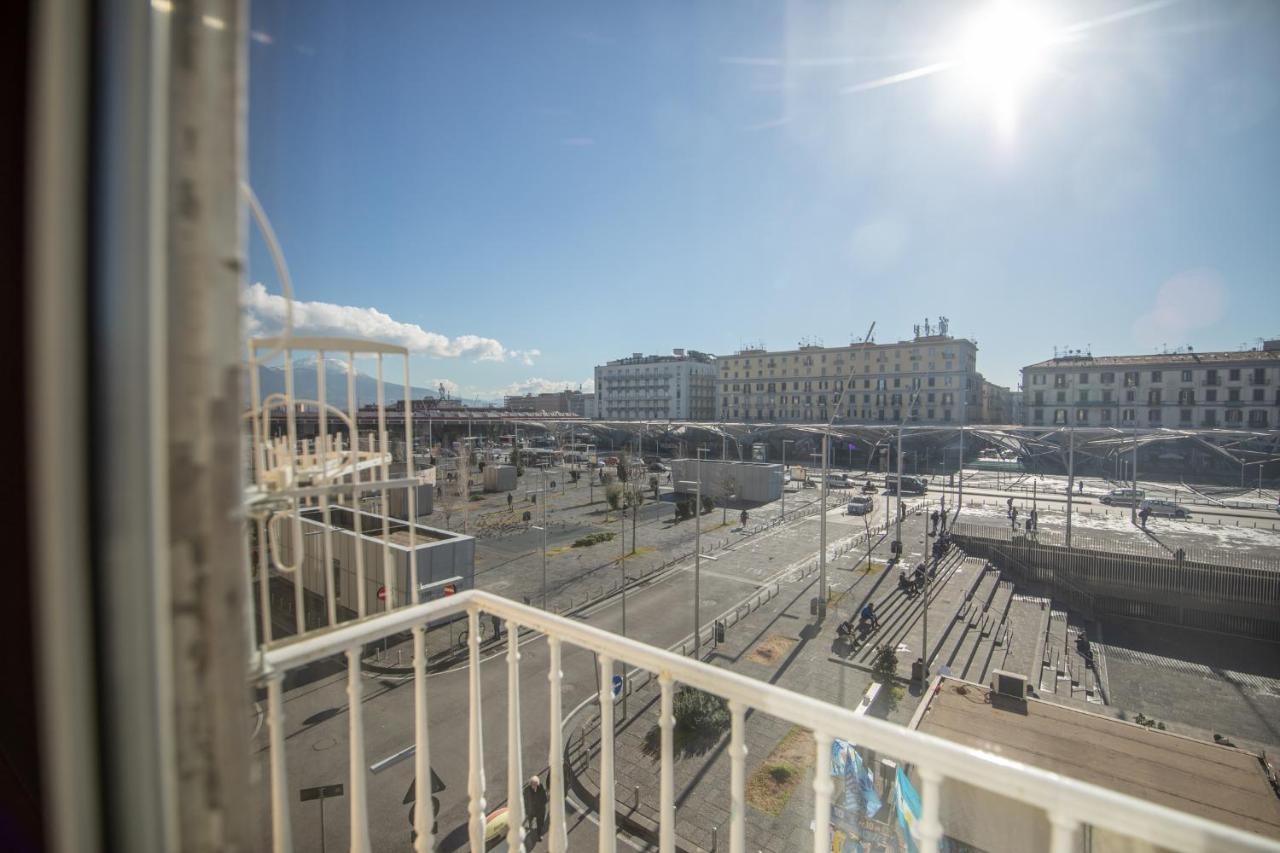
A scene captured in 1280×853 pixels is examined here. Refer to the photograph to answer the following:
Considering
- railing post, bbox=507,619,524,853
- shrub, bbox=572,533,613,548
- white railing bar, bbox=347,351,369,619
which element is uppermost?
white railing bar, bbox=347,351,369,619

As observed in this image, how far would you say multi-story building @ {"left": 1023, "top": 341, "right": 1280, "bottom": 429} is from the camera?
1138 inches

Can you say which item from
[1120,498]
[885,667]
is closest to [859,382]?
[1120,498]

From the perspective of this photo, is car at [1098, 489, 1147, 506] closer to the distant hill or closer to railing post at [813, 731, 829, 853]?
railing post at [813, 731, 829, 853]

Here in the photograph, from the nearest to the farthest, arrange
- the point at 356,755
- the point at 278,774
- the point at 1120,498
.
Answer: the point at 278,774 → the point at 356,755 → the point at 1120,498

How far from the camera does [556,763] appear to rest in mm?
1729

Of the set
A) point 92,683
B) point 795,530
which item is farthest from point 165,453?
point 795,530

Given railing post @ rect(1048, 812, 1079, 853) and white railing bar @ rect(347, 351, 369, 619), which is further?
white railing bar @ rect(347, 351, 369, 619)

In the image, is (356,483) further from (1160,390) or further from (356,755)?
(1160,390)

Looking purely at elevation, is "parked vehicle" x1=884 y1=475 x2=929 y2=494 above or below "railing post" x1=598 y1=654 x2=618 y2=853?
below

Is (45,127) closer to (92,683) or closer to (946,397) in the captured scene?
(92,683)

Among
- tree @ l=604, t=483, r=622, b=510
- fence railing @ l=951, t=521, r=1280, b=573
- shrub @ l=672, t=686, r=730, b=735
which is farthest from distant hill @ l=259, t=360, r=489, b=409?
tree @ l=604, t=483, r=622, b=510

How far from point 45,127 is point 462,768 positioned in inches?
264

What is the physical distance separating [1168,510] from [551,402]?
6419 cm

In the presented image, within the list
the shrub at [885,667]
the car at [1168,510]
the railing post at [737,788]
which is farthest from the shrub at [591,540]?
the car at [1168,510]
